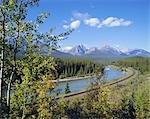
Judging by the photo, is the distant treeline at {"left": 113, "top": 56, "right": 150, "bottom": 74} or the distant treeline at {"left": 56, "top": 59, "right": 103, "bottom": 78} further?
the distant treeline at {"left": 113, "top": 56, "right": 150, "bottom": 74}

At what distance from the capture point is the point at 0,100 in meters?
13.3

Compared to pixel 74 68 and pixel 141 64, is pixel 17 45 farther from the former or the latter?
pixel 141 64

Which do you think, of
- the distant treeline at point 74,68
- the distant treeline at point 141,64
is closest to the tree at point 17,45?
the distant treeline at point 74,68

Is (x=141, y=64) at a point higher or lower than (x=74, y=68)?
higher

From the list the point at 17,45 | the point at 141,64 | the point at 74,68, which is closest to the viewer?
the point at 17,45

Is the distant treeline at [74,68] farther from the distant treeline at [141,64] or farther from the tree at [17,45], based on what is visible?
the tree at [17,45]

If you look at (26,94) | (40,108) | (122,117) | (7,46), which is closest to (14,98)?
(26,94)

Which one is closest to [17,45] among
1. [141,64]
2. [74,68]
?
[74,68]

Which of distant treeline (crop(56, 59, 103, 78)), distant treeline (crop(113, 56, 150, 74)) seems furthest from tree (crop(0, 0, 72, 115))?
distant treeline (crop(113, 56, 150, 74))

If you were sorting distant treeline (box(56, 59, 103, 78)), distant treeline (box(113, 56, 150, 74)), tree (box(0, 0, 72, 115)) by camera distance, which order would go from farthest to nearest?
distant treeline (box(113, 56, 150, 74)) < distant treeline (box(56, 59, 103, 78)) < tree (box(0, 0, 72, 115))

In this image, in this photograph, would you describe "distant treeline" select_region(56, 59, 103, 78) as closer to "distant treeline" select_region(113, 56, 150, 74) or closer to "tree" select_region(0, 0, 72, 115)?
"distant treeline" select_region(113, 56, 150, 74)

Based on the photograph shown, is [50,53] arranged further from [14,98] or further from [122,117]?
[122,117]

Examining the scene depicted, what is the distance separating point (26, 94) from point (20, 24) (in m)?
3.31

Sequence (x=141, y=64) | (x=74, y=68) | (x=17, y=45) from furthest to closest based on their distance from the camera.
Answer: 1. (x=141, y=64)
2. (x=74, y=68)
3. (x=17, y=45)
